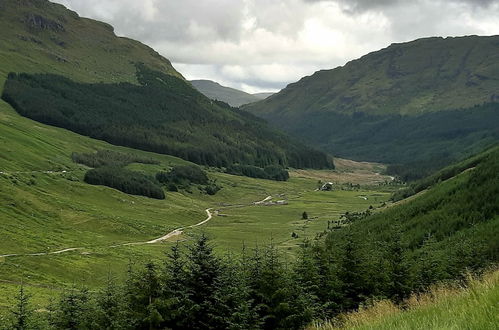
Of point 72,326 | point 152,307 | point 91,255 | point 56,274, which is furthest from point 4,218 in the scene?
point 152,307

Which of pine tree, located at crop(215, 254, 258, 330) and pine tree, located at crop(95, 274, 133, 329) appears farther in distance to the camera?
pine tree, located at crop(95, 274, 133, 329)

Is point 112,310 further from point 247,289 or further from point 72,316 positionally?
point 247,289

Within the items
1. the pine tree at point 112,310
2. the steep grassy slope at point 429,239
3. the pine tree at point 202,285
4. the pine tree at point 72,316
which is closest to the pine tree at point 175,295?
the pine tree at point 202,285

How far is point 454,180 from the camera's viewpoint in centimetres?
15500

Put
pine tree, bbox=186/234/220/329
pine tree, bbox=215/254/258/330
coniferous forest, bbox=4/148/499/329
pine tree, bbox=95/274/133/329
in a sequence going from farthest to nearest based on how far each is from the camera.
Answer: pine tree, bbox=95/274/133/329
pine tree, bbox=186/234/220/329
coniferous forest, bbox=4/148/499/329
pine tree, bbox=215/254/258/330

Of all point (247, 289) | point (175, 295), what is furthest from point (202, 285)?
point (247, 289)

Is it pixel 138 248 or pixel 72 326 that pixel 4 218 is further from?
pixel 72 326

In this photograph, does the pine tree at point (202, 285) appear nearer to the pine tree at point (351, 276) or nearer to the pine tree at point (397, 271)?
the pine tree at point (351, 276)

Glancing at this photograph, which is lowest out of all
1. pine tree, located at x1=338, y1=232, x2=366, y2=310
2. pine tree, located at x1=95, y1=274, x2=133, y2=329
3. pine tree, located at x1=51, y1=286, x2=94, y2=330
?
pine tree, located at x1=51, y1=286, x2=94, y2=330

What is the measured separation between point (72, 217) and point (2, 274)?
75.1 meters

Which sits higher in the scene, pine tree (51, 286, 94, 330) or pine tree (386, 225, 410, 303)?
pine tree (386, 225, 410, 303)

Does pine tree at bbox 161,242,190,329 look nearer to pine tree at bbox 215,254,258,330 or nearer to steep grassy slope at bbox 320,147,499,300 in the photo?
pine tree at bbox 215,254,258,330

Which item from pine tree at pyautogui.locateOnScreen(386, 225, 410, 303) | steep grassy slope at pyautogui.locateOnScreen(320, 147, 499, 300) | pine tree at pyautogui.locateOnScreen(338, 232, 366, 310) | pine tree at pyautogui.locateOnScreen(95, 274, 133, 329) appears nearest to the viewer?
pine tree at pyautogui.locateOnScreen(95, 274, 133, 329)

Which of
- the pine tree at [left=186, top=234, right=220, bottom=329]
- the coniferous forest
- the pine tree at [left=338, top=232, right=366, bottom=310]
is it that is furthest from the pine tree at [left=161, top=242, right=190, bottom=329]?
the pine tree at [left=338, top=232, right=366, bottom=310]
